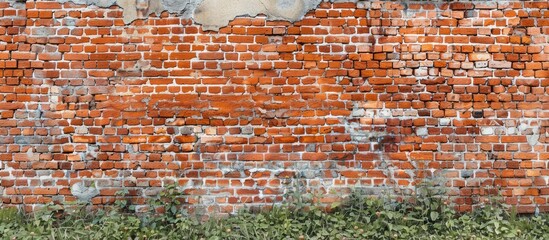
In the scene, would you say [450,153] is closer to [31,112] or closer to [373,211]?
[373,211]

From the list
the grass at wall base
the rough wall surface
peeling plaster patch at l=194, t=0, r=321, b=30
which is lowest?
the grass at wall base

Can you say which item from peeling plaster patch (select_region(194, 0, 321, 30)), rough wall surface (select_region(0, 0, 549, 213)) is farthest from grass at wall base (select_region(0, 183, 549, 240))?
peeling plaster patch (select_region(194, 0, 321, 30))

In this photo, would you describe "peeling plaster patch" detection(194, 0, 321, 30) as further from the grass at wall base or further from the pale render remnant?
the grass at wall base

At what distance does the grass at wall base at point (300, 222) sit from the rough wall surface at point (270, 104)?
0.14 metres

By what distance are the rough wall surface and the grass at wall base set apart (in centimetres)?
14

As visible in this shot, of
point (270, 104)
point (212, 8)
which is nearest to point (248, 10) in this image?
point (212, 8)

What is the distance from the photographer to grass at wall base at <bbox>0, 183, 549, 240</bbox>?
4020mm

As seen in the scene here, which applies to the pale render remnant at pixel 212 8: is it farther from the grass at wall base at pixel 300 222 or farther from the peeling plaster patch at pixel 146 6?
the grass at wall base at pixel 300 222

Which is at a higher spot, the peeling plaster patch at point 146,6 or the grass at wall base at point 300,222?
the peeling plaster patch at point 146,6

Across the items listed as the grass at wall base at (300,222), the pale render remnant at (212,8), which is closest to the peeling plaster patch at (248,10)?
the pale render remnant at (212,8)

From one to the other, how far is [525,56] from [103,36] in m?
4.09

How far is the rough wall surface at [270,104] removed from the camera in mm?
4277

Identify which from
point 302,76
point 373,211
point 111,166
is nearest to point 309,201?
point 373,211

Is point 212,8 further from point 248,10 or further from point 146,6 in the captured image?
point 146,6
